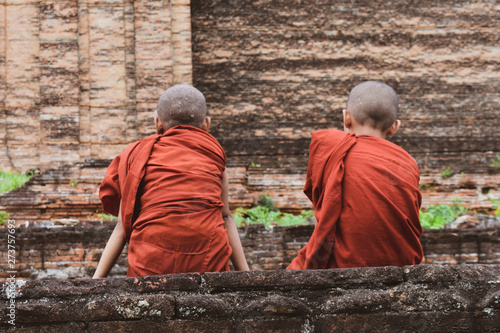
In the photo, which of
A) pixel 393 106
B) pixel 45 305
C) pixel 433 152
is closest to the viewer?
pixel 45 305

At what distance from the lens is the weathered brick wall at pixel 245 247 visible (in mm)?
4844

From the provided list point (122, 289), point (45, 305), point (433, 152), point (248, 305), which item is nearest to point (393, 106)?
point (248, 305)

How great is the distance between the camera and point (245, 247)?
5.06 metres

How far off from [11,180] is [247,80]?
14.0 ft

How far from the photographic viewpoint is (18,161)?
8430mm

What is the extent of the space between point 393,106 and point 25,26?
7.96 m

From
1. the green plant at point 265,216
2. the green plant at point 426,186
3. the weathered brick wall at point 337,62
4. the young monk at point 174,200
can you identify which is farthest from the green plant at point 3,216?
the green plant at point 426,186

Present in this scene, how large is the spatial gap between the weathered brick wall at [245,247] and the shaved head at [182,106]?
2615 millimetres

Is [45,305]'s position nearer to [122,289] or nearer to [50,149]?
[122,289]

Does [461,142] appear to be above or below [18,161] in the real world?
above

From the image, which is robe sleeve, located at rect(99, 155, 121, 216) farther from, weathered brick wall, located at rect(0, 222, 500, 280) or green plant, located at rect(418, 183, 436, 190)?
green plant, located at rect(418, 183, 436, 190)

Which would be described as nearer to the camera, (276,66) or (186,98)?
(186,98)

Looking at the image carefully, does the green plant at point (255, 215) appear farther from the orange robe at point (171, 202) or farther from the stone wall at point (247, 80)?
the orange robe at point (171, 202)

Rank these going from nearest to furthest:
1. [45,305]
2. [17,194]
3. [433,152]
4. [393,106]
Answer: [45,305] → [393,106] → [17,194] → [433,152]
